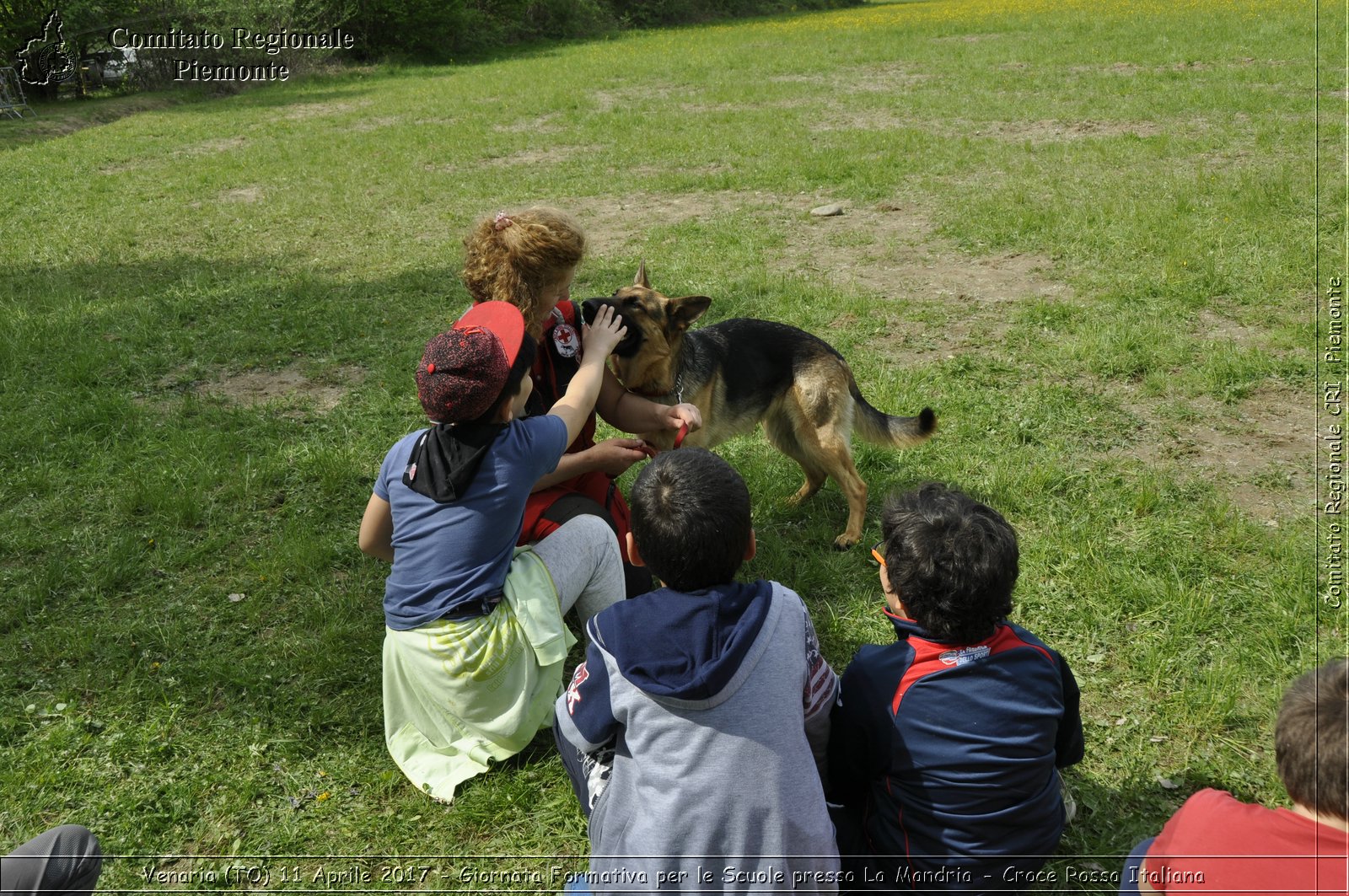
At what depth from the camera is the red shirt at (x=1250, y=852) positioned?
1769mm

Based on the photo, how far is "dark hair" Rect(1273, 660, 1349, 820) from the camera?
1752mm

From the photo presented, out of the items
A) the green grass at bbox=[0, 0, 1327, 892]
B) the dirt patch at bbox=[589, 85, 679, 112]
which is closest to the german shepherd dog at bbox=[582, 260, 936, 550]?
the green grass at bbox=[0, 0, 1327, 892]

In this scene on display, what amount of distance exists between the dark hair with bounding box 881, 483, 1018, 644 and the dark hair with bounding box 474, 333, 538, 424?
4.45 ft

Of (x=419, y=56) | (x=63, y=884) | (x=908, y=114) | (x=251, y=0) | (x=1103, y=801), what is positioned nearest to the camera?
(x=63, y=884)

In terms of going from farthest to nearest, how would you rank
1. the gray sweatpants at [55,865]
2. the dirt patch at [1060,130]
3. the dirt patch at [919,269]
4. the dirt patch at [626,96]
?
the dirt patch at [626,96], the dirt patch at [1060,130], the dirt patch at [919,269], the gray sweatpants at [55,865]

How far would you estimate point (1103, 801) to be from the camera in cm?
300

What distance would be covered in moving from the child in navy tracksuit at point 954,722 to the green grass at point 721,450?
738 mm

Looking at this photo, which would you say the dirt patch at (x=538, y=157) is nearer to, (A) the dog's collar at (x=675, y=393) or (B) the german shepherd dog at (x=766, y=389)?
(B) the german shepherd dog at (x=766, y=389)

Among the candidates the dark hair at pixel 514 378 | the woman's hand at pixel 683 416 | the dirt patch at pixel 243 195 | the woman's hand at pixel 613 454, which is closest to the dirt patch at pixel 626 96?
the dirt patch at pixel 243 195

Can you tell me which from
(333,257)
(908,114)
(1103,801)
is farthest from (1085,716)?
(908,114)

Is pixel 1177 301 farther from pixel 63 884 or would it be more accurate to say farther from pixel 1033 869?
pixel 63 884

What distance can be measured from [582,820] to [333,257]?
26.6 feet

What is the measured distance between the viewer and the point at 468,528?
295 centimetres

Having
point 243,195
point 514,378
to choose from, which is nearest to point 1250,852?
point 514,378
